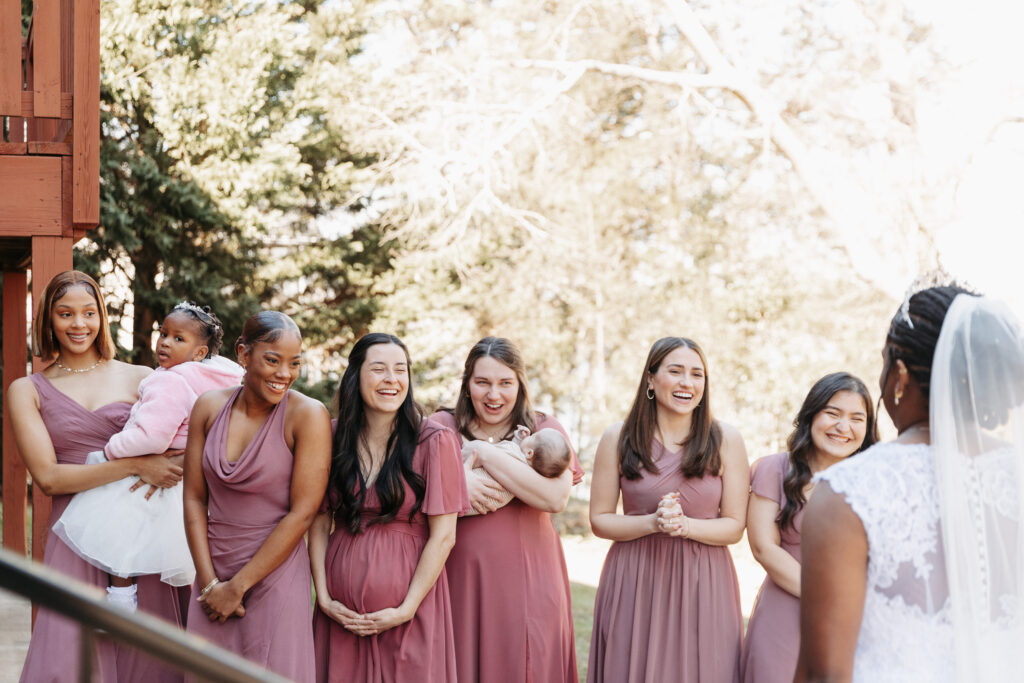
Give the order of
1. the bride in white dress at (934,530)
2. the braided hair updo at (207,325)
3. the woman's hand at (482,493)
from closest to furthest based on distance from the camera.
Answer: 1. the bride in white dress at (934,530)
2. the woman's hand at (482,493)
3. the braided hair updo at (207,325)

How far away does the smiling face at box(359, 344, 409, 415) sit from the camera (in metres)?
4.15

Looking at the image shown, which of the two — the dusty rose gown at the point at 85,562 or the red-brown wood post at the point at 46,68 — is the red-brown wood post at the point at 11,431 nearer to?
the red-brown wood post at the point at 46,68

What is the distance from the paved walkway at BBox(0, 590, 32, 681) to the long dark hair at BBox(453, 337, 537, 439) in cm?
351

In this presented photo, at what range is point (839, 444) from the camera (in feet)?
15.0

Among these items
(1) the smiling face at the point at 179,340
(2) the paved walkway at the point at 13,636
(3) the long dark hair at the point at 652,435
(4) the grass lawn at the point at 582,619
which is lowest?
(4) the grass lawn at the point at 582,619

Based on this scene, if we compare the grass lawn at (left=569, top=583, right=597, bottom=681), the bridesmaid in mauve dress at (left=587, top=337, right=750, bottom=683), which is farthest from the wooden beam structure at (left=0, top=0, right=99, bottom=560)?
the grass lawn at (left=569, top=583, right=597, bottom=681)

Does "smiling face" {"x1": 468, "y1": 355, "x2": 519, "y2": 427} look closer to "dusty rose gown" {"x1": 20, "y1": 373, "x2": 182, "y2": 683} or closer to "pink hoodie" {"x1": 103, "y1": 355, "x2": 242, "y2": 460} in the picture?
"pink hoodie" {"x1": 103, "y1": 355, "x2": 242, "y2": 460}

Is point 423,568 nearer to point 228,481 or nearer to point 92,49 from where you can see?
point 228,481

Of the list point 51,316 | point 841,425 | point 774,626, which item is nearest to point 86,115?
point 51,316

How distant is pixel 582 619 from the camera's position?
402 inches

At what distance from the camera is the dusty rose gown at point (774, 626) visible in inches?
169

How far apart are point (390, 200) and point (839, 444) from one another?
14.2 metres

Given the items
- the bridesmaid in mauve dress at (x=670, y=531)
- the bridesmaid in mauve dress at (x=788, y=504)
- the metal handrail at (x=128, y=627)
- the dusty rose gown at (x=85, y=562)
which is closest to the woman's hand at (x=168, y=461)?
the dusty rose gown at (x=85, y=562)

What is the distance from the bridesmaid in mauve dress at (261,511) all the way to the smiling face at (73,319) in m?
0.88
